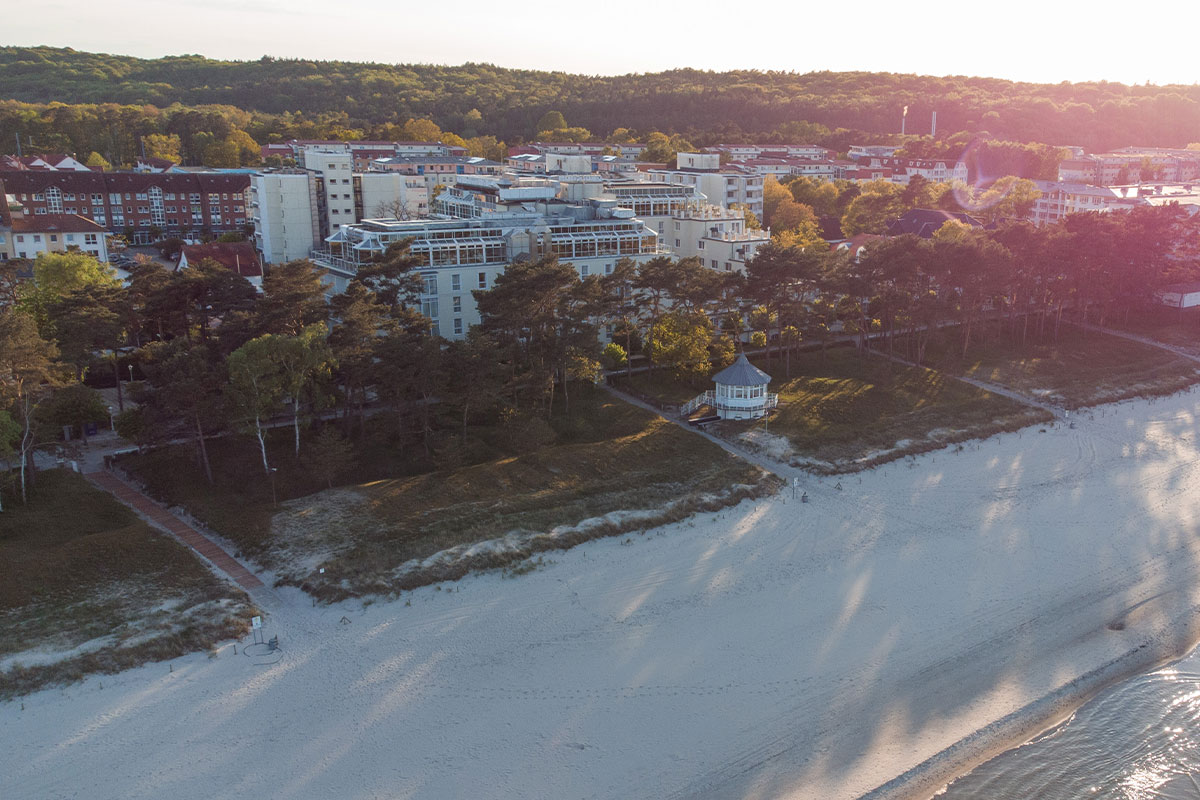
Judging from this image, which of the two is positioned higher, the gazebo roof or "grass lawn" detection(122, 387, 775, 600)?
the gazebo roof

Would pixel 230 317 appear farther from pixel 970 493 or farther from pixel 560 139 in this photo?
pixel 560 139

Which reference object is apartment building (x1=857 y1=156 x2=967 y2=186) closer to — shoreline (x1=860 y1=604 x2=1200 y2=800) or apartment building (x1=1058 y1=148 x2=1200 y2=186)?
apartment building (x1=1058 y1=148 x2=1200 y2=186)

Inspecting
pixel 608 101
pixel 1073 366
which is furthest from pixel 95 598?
pixel 608 101

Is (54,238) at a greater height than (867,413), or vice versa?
(54,238)

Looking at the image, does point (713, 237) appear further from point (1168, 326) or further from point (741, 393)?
point (1168, 326)

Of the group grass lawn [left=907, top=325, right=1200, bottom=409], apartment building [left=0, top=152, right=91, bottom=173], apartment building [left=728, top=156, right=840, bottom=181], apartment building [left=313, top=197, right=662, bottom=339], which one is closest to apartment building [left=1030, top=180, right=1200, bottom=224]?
apartment building [left=728, top=156, right=840, bottom=181]
